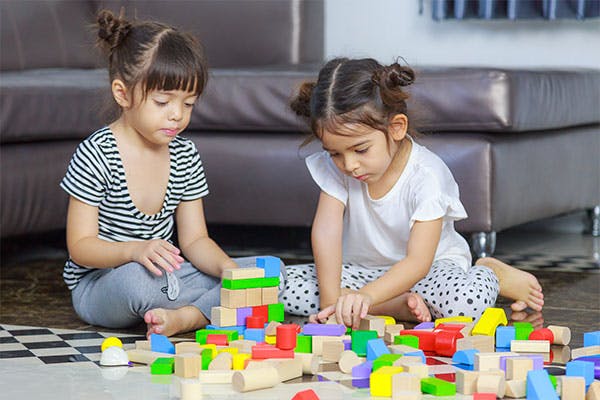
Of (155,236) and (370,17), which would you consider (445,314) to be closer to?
(155,236)

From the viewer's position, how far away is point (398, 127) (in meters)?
1.89

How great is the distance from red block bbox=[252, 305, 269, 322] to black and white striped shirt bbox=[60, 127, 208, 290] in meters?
0.29

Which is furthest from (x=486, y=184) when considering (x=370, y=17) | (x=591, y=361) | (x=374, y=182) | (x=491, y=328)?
(x=370, y=17)

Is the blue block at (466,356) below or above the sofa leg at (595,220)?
above

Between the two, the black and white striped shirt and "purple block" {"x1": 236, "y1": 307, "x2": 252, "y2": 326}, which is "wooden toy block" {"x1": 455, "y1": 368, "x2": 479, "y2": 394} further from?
the black and white striped shirt

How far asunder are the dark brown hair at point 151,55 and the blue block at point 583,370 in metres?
0.81

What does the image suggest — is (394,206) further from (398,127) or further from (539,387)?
(539,387)

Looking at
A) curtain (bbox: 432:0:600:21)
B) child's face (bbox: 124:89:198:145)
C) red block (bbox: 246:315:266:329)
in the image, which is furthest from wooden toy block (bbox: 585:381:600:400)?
curtain (bbox: 432:0:600:21)

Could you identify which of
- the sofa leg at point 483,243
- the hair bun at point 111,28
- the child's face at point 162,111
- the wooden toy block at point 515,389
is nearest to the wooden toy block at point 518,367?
the wooden toy block at point 515,389

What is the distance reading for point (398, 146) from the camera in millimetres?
1950

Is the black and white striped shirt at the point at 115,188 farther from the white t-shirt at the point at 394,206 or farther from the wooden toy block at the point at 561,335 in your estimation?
the wooden toy block at the point at 561,335

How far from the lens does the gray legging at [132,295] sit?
6.03 ft

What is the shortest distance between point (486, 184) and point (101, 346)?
1.03 meters

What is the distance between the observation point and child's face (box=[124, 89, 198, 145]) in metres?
1.88
